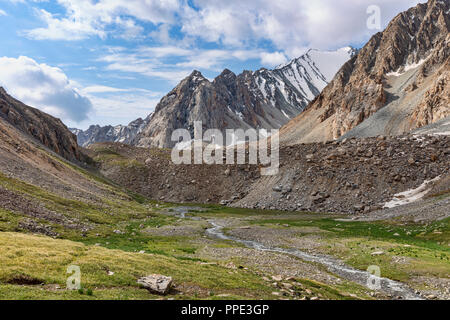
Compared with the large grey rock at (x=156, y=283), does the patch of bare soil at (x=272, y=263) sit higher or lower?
lower

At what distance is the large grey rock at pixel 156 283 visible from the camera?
812 inches

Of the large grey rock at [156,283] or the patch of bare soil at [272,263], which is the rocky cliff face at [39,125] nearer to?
the patch of bare soil at [272,263]

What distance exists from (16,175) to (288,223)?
66.3m

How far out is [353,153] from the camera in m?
108

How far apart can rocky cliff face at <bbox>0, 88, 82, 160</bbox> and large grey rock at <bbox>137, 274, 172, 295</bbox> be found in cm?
12019

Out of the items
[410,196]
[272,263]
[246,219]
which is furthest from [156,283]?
[410,196]

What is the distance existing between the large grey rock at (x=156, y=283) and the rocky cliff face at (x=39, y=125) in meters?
120

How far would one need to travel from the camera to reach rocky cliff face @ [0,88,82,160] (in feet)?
396

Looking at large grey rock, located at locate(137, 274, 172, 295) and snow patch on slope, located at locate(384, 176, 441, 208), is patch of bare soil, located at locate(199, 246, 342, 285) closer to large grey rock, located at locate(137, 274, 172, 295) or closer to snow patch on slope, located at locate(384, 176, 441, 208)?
large grey rock, located at locate(137, 274, 172, 295)

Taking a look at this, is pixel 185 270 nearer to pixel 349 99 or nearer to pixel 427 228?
pixel 427 228

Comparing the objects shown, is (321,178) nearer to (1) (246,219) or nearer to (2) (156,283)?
(1) (246,219)

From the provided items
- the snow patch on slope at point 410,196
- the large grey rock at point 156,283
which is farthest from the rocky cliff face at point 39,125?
the snow patch on slope at point 410,196

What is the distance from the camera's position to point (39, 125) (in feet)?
432

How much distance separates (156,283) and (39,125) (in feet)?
446
